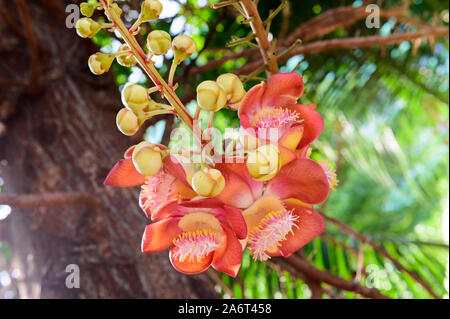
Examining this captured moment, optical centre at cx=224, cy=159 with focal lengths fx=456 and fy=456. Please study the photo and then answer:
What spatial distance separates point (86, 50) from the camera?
1.36 m

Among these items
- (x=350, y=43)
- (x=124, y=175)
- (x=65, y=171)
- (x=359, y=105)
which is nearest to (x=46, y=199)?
(x=65, y=171)

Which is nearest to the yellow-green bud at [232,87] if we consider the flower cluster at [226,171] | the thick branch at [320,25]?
the flower cluster at [226,171]

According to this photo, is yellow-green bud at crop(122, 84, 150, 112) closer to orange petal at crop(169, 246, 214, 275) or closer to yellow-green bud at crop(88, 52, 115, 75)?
yellow-green bud at crop(88, 52, 115, 75)

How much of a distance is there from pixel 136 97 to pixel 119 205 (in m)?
0.63

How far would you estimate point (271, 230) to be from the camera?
0.55 m

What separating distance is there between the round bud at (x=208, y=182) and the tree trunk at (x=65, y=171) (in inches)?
22.3

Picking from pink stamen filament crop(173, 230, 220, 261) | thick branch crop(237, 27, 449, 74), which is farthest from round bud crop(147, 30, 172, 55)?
thick branch crop(237, 27, 449, 74)

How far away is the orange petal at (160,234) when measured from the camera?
1.86ft

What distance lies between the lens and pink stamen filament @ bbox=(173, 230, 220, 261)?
0.55 meters

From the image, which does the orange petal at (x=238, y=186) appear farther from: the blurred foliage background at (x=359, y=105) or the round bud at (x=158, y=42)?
the blurred foliage background at (x=359, y=105)

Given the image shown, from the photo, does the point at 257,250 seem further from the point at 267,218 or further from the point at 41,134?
the point at 41,134

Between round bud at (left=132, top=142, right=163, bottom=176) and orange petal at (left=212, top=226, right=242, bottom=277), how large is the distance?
0.12 metres

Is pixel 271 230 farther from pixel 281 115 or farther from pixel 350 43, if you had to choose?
pixel 350 43

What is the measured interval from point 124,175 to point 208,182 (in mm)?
136
